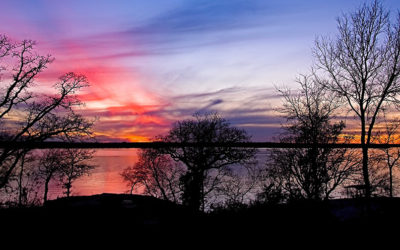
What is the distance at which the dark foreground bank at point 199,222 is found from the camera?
92.0 inches

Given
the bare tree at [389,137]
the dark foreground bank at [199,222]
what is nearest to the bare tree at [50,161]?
the dark foreground bank at [199,222]

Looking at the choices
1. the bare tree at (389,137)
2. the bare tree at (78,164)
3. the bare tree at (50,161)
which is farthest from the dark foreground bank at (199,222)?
the bare tree at (50,161)

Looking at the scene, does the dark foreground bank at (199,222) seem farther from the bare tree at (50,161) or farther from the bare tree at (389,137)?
the bare tree at (50,161)

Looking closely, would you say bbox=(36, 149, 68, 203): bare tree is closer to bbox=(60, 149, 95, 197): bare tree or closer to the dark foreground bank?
bbox=(60, 149, 95, 197): bare tree

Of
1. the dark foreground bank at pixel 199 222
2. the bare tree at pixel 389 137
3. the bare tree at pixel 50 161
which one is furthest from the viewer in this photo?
the bare tree at pixel 50 161

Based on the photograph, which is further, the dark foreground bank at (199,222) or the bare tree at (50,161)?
the bare tree at (50,161)

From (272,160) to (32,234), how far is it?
19.4 meters

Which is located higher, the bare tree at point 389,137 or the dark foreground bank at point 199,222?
the bare tree at point 389,137

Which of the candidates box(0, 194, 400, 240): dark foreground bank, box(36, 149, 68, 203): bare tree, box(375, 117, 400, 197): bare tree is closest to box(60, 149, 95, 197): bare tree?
box(36, 149, 68, 203): bare tree

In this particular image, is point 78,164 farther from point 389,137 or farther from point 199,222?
point 389,137

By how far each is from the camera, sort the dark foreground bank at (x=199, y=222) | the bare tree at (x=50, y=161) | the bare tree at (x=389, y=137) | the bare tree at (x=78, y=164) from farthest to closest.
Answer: the bare tree at (x=50, y=161)
the bare tree at (x=78, y=164)
the bare tree at (x=389, y=137)
the dark foreground bank at (x=199, y=222)

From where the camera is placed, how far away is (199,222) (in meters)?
2.68

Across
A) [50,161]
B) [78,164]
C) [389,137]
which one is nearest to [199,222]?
[78,164]

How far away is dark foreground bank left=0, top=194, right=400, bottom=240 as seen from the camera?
7.67ft
